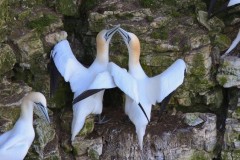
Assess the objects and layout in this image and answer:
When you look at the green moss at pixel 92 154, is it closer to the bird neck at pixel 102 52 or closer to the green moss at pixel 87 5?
the bird neck at pixel 102 52

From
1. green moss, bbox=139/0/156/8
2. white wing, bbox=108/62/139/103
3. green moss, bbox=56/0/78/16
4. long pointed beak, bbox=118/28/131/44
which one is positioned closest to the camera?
white wing, bbox=108/62/139/103

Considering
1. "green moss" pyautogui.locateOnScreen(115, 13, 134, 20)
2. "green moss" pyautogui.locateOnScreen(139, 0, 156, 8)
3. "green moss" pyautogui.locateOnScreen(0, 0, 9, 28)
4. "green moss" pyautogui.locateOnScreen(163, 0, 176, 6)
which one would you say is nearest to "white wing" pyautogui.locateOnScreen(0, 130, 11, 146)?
"green moss" pyautogui.locateOnScreen(0, 0, 9, 28)

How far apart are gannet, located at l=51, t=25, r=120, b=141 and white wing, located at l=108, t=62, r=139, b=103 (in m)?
0.16

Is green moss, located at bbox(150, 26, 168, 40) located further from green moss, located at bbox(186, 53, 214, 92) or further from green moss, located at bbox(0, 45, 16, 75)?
green moss, located at bbox(0, 45, 16, 75)

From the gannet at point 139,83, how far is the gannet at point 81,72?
24 centimetres

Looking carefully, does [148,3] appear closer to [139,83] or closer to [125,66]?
[125,66]

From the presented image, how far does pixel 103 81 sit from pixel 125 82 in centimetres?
25

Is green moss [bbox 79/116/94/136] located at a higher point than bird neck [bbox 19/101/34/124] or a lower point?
lower

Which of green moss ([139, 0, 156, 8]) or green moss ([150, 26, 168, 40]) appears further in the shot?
green moss ([139, 0, 156, 8])

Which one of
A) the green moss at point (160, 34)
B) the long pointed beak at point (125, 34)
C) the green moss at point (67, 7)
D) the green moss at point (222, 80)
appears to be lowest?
the green moss at point (222, 80)

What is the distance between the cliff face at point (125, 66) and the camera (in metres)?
8.15

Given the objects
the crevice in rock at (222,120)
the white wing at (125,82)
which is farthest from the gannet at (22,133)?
the crevice in rock at (222,120)

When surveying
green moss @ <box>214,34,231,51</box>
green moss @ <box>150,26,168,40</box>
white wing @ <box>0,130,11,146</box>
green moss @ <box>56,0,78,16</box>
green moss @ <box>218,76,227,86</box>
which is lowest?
white wing @ <box>0,130,11,146</box>

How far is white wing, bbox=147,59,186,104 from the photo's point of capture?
7.59m
